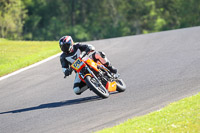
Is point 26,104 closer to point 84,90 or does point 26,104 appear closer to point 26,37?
point 84,90

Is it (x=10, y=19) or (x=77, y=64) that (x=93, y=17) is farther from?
(x=77, y=64)

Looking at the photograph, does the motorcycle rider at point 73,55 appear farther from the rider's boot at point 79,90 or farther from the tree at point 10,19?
the tree at point 10,19

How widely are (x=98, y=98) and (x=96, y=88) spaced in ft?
2.16

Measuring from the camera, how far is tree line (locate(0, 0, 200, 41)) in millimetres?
70562

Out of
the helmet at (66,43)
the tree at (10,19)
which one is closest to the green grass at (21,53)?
the helmet at (66,43)

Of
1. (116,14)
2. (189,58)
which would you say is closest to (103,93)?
→ (189,58)

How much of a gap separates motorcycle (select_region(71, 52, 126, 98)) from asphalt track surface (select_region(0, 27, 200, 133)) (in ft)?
0.83

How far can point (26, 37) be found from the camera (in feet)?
234

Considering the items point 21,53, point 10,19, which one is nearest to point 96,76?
point 21,53

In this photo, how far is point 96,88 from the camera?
1030cm

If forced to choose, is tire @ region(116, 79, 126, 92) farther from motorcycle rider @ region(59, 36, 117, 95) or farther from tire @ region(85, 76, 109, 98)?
tire @ region(85, 76, 109, 98)

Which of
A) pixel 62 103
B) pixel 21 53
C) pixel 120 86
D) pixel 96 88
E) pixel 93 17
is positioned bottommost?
pixel 93 17

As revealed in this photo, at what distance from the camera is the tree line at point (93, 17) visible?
232ft

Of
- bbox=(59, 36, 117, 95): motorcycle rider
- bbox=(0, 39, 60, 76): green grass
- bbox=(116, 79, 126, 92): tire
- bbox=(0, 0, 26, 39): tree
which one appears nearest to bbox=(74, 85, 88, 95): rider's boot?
bbox=(59, 36, 117, 95): motorcycle rider
